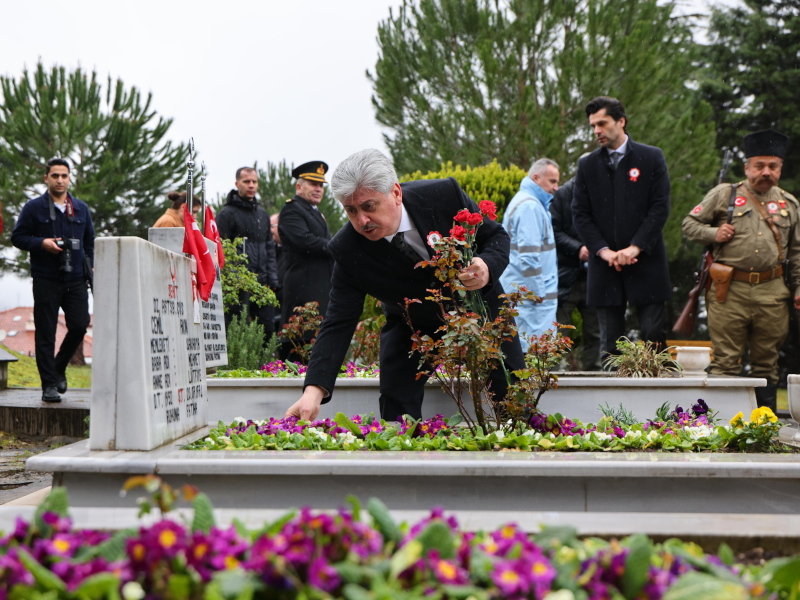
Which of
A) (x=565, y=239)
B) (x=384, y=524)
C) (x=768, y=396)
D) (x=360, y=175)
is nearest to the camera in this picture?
(x=384, y=524)

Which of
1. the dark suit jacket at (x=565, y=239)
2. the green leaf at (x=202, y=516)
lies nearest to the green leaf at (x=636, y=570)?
the green leaf at (x=202, y=516)

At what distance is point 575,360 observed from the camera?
12398 mm

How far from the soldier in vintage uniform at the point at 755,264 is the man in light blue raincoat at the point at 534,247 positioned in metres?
1.07

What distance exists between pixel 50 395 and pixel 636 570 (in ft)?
22.2

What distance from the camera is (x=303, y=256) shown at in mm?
7715

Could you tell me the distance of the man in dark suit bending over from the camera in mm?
3625

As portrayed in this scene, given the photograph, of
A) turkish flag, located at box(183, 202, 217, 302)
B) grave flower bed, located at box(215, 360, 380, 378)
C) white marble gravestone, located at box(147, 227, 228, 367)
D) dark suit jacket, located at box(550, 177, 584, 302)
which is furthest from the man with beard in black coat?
turkish flag, located at box(183, 202, 217, 302)

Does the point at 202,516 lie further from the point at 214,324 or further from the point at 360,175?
the point at 214,324

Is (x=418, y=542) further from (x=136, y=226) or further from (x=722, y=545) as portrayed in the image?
(x=136, y=226)

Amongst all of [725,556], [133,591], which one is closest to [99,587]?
[133,591]

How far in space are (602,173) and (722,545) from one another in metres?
4.52

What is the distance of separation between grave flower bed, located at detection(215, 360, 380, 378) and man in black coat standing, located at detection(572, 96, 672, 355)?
5.63ft

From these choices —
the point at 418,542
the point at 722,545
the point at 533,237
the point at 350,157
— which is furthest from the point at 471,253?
the point at 533,237

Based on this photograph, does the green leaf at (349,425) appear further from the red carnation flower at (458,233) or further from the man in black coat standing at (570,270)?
the man in black coat standing at (570,270)
